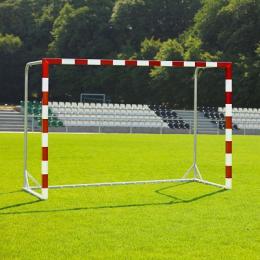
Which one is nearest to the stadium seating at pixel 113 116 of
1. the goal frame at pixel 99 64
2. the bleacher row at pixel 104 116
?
the bleacher row at pixel 104 116

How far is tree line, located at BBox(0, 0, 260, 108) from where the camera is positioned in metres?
43.1

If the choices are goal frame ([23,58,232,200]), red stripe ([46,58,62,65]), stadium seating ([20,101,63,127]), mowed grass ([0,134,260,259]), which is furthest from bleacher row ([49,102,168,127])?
red stripe ([46,58,62,65])

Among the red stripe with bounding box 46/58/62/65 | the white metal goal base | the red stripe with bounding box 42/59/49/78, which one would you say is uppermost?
the red stripe with bounding box 46/58/62/65

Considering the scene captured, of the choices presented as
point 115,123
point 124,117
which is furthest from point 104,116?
point 124,117

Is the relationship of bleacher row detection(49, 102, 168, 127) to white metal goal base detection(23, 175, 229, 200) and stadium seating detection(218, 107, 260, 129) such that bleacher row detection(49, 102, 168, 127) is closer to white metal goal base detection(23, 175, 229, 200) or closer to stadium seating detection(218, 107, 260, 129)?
stadium seating detection(218, 107, 260, 129)

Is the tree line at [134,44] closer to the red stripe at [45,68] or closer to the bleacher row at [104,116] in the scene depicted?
the bleacher row at [104,116]

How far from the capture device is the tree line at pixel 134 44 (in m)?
43.1

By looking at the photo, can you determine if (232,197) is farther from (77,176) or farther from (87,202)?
(77,176)

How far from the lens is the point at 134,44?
54.0 meters

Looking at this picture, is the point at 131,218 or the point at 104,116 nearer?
the point at 131,218

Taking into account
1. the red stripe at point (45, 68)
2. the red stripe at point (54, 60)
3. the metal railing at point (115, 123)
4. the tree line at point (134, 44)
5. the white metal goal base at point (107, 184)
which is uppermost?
the tree line at point (134, 44)

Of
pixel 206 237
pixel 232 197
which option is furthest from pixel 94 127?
pixel 206 237

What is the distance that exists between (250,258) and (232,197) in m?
3.44

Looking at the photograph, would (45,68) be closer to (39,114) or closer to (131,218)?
(131,218)
